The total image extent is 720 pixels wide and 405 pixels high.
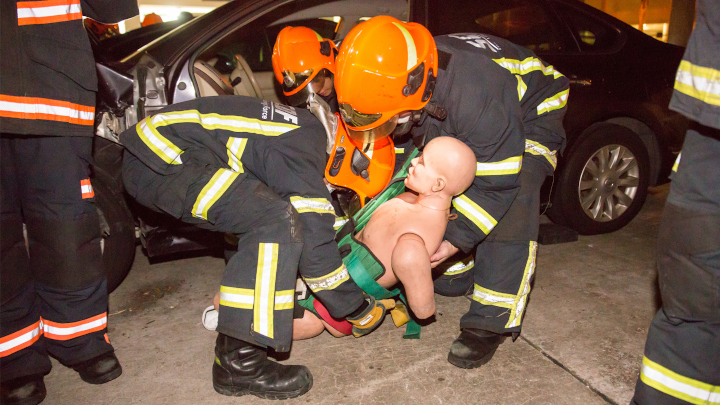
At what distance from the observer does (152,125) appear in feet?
6.34

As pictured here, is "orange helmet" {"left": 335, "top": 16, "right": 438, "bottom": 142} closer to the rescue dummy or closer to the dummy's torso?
the rescue dummy

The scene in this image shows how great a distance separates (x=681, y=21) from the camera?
7324mm

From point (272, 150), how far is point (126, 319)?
1.39 m

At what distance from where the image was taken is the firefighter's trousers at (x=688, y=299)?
4.08 feet

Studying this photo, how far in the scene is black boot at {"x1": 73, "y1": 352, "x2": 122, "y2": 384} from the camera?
1989 mm

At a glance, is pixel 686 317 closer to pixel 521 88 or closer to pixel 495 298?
pixel 495 298

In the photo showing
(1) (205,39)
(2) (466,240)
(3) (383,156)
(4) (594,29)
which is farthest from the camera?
(4) (594,29)

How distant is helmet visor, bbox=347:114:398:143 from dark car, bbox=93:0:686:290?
1044 millimetres

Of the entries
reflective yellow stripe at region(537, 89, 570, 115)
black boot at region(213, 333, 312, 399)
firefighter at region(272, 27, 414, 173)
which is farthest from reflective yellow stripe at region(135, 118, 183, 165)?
reflective yellow stripe at region(537, 89, 570, 115)

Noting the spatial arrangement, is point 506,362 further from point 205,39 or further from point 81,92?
point 205,39

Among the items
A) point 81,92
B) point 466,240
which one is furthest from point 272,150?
point 466,240

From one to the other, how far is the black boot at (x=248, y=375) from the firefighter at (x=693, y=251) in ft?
4.24

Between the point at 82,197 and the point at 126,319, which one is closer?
the point at 82,197

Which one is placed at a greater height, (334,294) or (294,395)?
(334,294)
